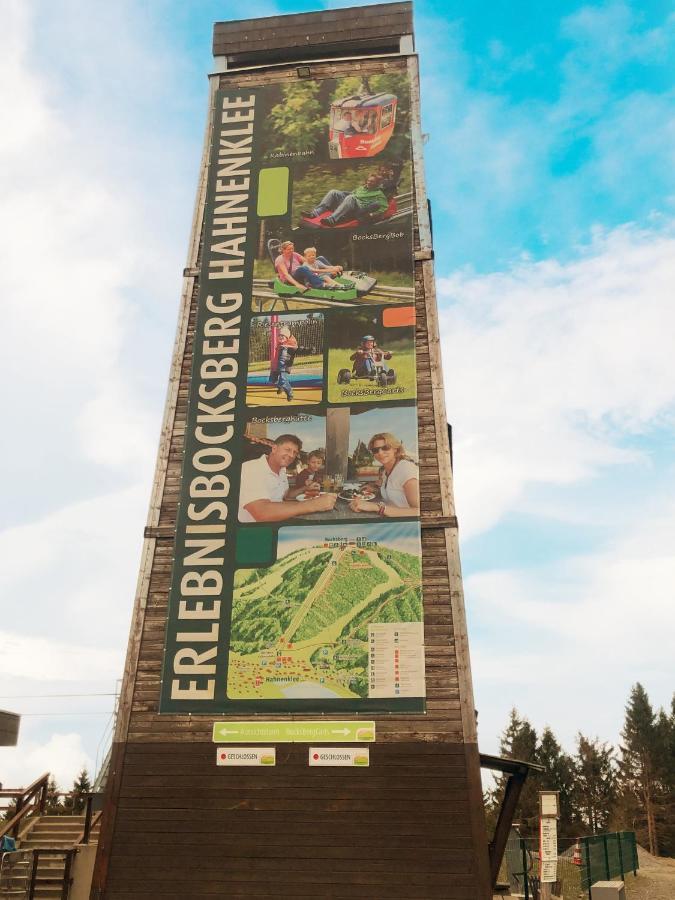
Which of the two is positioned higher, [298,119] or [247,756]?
[298,119]

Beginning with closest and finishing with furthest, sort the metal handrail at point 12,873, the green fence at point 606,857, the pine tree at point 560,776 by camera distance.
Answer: the metal handrail at point 12,873 < the green fence at point 606,857 < the pine tree at point 560,776

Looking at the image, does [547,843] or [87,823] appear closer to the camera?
[547,843]

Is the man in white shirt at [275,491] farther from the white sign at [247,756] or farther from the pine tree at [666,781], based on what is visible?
the pine tree at [666,781]

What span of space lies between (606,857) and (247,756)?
10575 millimetres

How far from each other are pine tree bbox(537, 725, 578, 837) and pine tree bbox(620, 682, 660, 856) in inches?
140

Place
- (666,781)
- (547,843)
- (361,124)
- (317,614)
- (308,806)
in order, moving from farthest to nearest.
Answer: (666,781), (361,124), (317,614), (308,806), (547,843)

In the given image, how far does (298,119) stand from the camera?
68.0 feet

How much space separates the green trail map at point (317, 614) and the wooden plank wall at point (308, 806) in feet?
2.34

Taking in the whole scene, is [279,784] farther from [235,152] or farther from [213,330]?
[235,152]

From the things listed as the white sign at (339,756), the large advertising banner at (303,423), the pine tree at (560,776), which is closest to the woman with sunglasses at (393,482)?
the large advertising banner at (303,423)

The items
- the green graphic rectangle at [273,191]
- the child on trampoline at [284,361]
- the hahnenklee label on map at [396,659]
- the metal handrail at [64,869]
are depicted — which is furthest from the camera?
the green graphic rectangle at [273,191]

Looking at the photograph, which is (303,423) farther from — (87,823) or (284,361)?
(87,823)

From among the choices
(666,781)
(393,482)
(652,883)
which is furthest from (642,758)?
(393,482)

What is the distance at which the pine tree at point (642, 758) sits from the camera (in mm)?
47156
